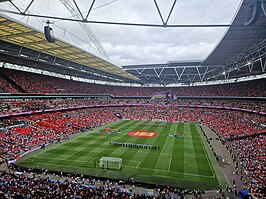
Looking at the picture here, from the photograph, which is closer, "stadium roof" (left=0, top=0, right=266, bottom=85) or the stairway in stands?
"stadium roof" (left=0, top=0, right=266, bottom=85)

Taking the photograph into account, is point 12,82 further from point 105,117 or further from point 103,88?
point 103,88

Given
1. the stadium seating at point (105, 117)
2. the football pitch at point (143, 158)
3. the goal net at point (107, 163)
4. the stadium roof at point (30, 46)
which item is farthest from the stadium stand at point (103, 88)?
the goal net at point (107, 163)

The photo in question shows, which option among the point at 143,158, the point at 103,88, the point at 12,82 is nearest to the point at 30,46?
the point at 12,82

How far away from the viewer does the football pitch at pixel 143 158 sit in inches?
823

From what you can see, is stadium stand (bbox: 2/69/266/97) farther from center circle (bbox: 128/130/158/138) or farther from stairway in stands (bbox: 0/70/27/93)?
center circle (bbox: 128/130/158/138)

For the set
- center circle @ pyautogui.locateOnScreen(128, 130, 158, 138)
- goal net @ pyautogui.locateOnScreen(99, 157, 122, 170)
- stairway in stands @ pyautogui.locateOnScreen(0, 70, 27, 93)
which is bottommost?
goal net @ pyautogui.locateOnScreen(99, 157, 122, 170)

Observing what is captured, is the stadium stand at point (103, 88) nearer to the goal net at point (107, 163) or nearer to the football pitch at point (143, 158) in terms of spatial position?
the football pitch at point (143, 158)

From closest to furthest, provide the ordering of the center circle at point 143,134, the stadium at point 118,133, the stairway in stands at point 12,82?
the stadium at point 118,133
the center circle at point 143,134
the stairway in stands at point 12,82

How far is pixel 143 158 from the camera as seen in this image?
26484mm

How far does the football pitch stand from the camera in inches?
823

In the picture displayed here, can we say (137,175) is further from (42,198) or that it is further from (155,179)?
(42,198)

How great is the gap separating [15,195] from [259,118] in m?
45.5

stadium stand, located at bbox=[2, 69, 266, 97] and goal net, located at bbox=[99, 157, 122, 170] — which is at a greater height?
stadium stand, located at bbox=[2, 69, 266, 97]

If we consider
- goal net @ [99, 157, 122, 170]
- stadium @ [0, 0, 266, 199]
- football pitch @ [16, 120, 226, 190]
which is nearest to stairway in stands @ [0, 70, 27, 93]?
stadium @ [0, 0, 266, 199]
